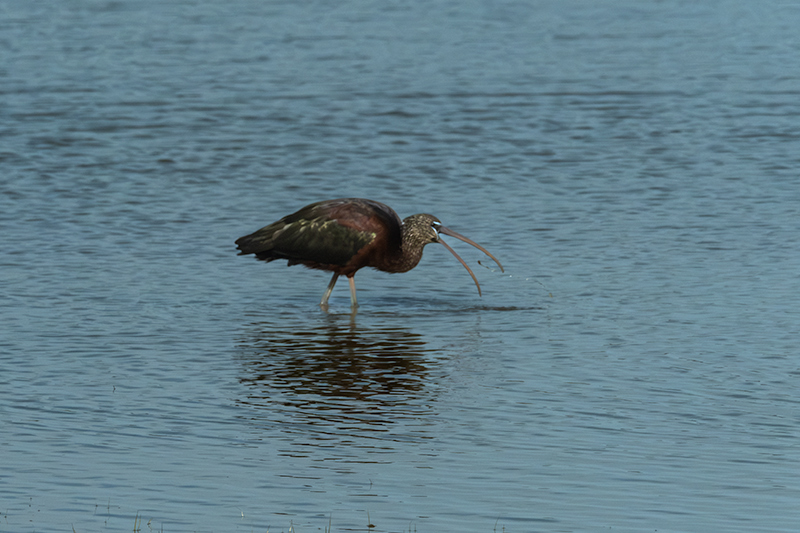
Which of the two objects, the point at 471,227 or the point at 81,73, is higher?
the point at 471,227

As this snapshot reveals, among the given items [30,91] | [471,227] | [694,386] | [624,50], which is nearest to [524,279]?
[471,227]

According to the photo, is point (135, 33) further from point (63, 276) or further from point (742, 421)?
point (742, 421)

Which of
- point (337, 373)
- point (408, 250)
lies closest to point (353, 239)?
point (408, 250)

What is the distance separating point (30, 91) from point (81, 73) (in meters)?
2.08

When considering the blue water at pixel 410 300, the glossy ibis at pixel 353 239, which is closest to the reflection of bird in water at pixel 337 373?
the blue water at pixel 410 300

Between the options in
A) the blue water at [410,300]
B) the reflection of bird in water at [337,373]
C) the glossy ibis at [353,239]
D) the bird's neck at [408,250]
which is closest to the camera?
the blue water at [410,300]

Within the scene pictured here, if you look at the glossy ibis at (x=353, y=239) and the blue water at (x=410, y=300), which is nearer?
the blue water at (x=410, y=300)

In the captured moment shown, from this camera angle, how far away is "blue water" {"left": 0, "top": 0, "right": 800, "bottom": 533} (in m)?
8.04

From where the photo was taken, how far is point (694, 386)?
10.3m

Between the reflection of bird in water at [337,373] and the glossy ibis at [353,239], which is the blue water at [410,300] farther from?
the glossy ibis at [353,239]

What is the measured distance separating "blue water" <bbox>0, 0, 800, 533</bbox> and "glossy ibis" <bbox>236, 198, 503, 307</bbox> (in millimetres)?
428

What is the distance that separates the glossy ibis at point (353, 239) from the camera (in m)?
13.6

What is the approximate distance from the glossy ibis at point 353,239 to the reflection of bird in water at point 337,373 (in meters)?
0.75

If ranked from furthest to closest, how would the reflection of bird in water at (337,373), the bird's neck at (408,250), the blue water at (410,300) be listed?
the bird's neck at (408,250), the reflection of bird in water at (337,373), the blue water at (410,300)
